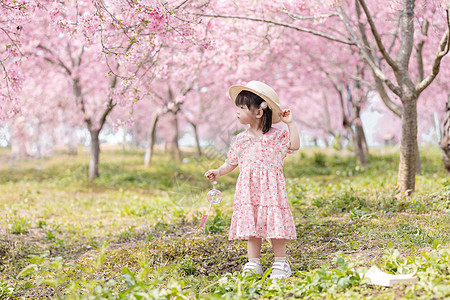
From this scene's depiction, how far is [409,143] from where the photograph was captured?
19.5ft

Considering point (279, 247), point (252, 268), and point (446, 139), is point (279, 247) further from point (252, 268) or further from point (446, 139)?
point (446, 139)

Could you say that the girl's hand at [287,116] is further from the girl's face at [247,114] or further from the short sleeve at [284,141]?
the girl's face at [247,114]

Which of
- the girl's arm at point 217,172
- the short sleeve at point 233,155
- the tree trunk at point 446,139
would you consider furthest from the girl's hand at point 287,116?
the tree trunk at point 446,139

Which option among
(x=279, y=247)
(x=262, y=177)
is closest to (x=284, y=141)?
(x=262, y=177)

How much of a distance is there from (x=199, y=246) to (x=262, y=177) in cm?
138

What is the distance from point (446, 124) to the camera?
5.95 metres

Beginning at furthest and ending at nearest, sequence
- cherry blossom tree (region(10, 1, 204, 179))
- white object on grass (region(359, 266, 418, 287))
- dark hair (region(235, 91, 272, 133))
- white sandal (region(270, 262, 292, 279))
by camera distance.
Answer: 1. cherry blossom tree (region(10, 1, 204, 179))
2. dark hair (region(235, 91, 272, 133))
3. white sandal (region(270, 262, 292, 279))
4. white object on grass (region(359, 266, 418, 287))

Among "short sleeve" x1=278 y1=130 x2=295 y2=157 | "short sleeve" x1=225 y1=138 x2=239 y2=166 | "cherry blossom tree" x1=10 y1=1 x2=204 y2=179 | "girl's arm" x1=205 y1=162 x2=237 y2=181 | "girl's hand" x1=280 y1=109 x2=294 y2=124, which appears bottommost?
"girl's arm" x1=205 y1=162 x2=237 y2=181

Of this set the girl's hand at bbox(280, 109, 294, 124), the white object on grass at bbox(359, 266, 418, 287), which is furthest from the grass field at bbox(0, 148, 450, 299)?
the girl's hand at bbox(280, 109, 294, 124)

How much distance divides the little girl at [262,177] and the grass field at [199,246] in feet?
1.08

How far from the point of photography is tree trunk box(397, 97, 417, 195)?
593 centimetres

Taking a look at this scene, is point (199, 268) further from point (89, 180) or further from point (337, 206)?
point (89, 180)

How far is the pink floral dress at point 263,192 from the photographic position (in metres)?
3.30

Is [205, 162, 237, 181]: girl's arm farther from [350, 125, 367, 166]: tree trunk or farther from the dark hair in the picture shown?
[350, 125, 367, 166]: tree trunk
